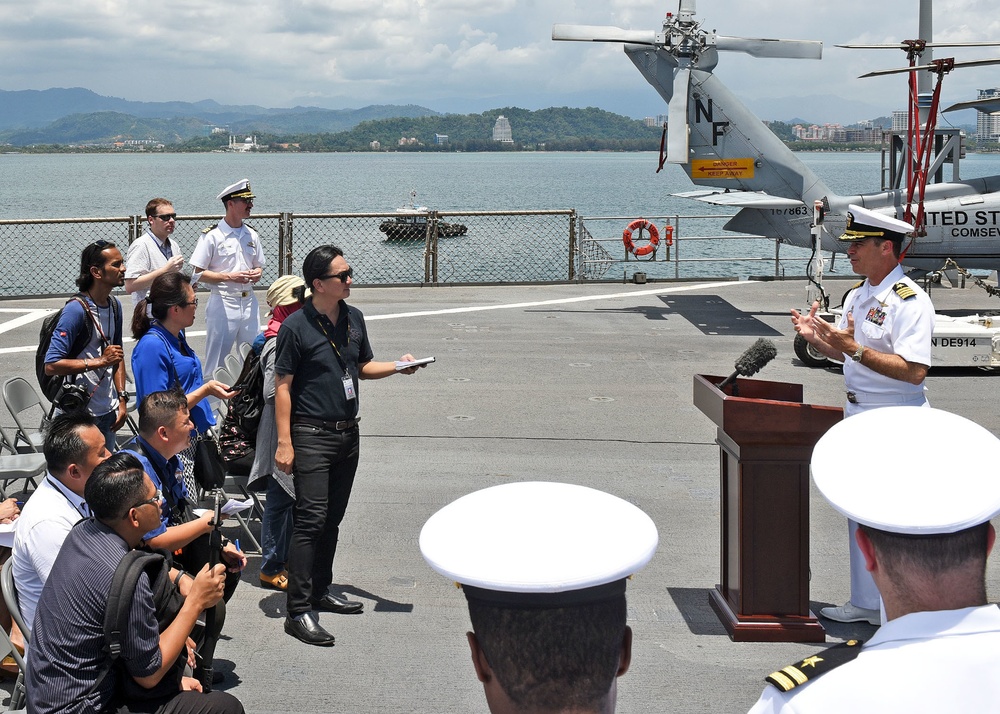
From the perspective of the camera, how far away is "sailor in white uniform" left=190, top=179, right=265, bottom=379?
8.81 m

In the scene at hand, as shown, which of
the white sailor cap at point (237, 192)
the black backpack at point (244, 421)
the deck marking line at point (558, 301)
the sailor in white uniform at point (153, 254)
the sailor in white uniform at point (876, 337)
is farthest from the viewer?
the deck marking line at point (558, 301)

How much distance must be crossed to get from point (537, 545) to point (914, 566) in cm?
70

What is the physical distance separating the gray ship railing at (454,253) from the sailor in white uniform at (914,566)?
15.3m

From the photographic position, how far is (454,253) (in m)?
42.8

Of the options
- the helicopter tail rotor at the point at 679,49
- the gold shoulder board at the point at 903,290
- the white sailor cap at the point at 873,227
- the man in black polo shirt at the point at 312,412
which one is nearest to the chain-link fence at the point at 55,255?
the helicopter tail rotor at the point at 679,49

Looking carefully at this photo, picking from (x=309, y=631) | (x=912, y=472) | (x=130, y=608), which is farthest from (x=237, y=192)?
(x=912, y=472)

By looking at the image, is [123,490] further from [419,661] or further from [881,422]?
[881,422]

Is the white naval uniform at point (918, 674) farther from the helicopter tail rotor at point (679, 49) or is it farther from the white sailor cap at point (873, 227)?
the helicopter tail rotor at point (679, 49)

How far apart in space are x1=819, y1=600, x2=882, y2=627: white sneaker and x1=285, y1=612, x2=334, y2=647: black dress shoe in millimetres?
2563

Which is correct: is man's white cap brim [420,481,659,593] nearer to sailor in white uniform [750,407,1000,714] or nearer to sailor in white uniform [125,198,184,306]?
sailor in white uniform [750,407,1000,714]

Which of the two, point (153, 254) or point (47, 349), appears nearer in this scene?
point (47, 349)

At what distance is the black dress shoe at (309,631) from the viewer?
525 cm

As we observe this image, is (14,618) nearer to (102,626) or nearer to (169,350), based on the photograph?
(102,626)

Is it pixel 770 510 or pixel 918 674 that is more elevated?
pixel 918 674
